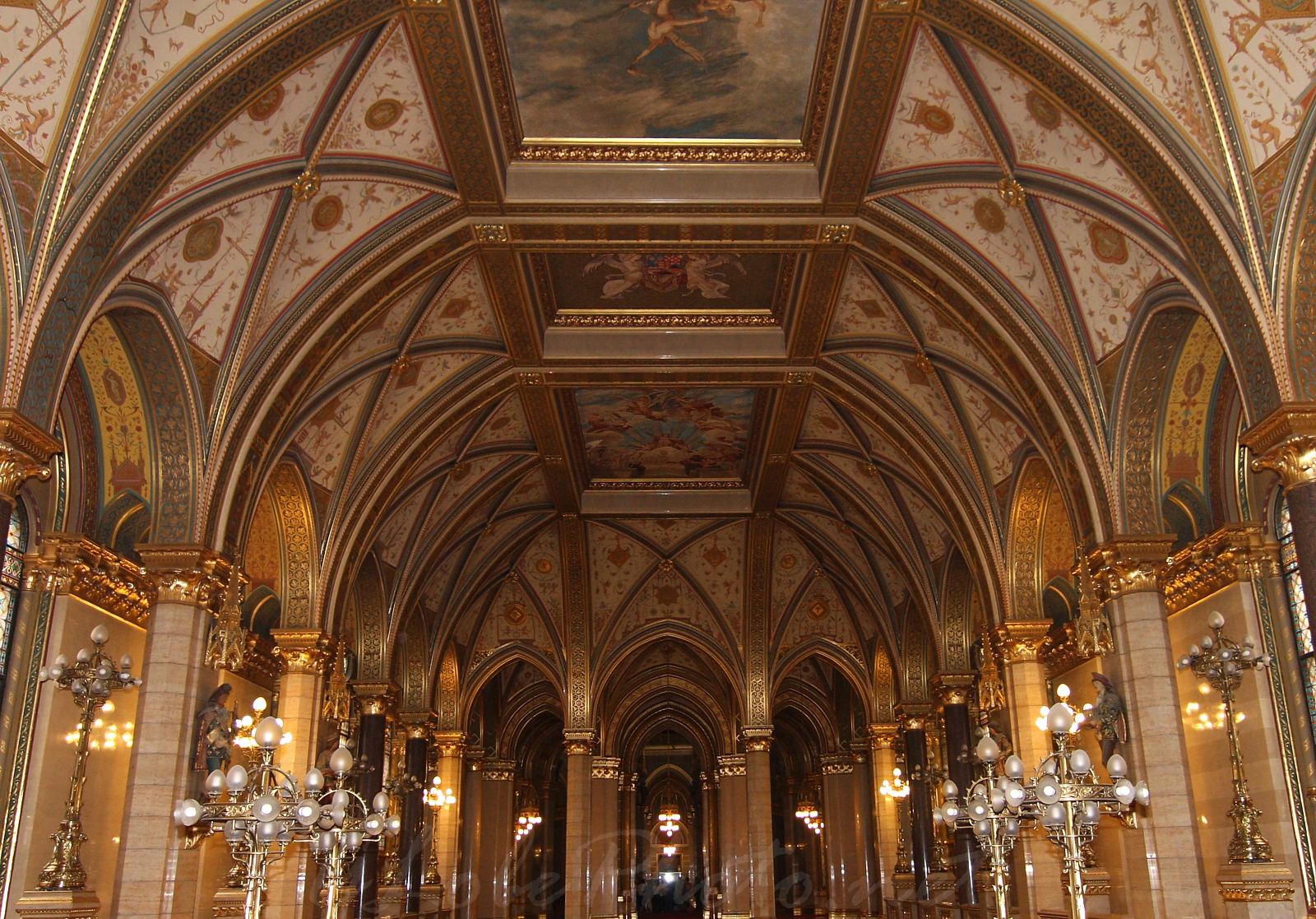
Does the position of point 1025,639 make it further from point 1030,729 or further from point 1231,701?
point 1231,701

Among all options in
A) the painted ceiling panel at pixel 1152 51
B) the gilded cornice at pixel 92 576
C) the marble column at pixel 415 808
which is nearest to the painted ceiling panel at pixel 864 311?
the painted ceiling panel at pixel 1152 51

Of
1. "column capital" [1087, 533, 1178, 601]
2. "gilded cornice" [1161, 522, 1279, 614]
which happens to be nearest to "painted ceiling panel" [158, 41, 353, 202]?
"column capital" [1087, 533, 1178, 601]

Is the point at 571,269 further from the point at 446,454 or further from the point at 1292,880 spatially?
the point at 1292,880

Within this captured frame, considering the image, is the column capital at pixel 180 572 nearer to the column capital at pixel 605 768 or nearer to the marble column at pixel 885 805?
the column capital at pixel 605 768

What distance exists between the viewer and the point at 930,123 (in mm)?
11938

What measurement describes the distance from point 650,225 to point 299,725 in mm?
8594

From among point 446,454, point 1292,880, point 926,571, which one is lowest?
point 1292,880

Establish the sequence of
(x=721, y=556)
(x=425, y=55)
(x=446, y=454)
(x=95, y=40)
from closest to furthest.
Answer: (x=95, y=40) → (x=425, y=55) → (x=446, y=454) → (x=721, y=556)

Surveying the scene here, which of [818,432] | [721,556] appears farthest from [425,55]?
[721,556]

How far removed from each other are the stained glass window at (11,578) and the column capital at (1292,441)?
39.1 feet

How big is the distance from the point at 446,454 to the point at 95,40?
11.5 metres

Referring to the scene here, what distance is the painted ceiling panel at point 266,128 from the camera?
1069 centimetres

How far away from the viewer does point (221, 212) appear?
38.6 feet

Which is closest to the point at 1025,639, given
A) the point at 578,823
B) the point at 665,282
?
the point at 665,282
